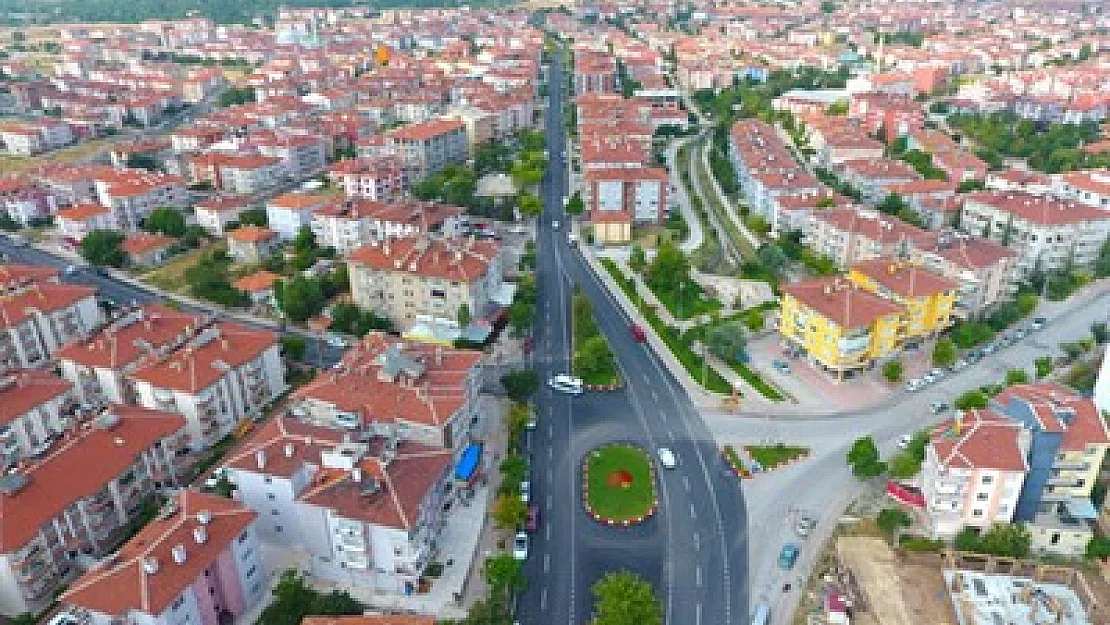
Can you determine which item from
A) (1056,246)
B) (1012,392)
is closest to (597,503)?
(1012,392)

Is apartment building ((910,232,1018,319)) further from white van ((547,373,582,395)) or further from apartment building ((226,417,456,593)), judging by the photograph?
apartment building ((226,417,456,593))

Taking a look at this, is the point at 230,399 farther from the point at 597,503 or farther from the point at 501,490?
the point at 597,503

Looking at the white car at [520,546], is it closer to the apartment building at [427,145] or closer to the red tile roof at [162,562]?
the red tile roof at [162,562]

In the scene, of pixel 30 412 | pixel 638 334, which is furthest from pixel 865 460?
pixel 30 412

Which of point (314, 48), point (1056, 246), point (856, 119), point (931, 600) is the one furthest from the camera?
point (314, 48)

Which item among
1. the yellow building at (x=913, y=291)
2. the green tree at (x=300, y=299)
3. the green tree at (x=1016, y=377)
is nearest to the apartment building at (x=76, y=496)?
the green tree at (x=300, y=299)
